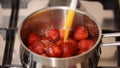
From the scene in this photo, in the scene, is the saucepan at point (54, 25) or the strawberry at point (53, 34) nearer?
the saucepan at point (54, 25)

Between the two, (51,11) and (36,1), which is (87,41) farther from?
(36,1)

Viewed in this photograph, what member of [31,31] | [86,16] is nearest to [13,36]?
[31,31]

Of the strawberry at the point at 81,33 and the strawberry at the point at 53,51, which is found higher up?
the strawberry at the point at 81,33

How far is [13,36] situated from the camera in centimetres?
67

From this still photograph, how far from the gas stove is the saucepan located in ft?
0.24

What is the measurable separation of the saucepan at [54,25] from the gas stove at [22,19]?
72mm

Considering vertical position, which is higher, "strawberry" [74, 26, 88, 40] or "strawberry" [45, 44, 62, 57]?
"strawberry" [74, 26, 88, 40]

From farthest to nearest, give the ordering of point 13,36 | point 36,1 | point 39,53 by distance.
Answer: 1. point 36,1
2. point 13,36
3. point 39,53

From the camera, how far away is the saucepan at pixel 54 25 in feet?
1.60

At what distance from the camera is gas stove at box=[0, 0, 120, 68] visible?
2.04ft

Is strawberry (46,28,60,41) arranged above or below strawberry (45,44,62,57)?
above

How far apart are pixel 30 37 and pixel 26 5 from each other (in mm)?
203

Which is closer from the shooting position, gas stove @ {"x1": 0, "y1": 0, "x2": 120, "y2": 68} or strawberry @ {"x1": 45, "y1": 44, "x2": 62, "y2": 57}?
strawberry @ {"x1": 45, "y1": 44, "x2": 62, "y2": 57}

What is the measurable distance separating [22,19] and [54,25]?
13cm
